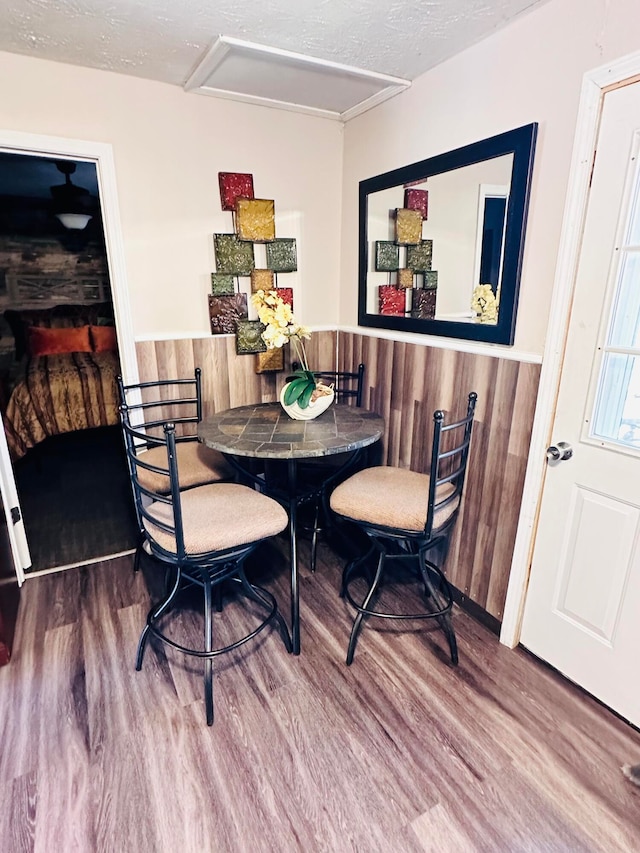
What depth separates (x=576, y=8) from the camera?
1444mm

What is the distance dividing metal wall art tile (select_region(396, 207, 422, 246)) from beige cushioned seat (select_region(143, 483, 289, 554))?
4.68 feet

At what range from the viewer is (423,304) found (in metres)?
2.23

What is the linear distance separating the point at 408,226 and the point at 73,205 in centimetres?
403

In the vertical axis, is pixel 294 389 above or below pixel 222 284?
below

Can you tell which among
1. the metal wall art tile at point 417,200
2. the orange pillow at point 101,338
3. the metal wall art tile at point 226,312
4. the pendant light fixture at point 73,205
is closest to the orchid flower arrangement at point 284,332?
the metal wall art tile at point 226,312

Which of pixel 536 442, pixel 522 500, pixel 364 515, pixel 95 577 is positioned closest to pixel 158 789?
pixel 364 515

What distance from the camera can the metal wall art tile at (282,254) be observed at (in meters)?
2.62

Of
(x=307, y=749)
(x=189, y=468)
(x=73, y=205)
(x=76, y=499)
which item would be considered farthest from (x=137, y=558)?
(x=73, y=205)

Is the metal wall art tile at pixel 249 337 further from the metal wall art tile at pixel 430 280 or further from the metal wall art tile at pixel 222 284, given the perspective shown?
the metal wall art tile at pixel 430 280

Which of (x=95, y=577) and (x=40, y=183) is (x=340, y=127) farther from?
(x=40, y=183)

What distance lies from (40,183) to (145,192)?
3.05 metres

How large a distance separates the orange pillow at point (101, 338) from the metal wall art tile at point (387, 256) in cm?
339

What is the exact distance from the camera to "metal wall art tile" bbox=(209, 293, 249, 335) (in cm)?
253

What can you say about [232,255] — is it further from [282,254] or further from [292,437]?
[292,437]
